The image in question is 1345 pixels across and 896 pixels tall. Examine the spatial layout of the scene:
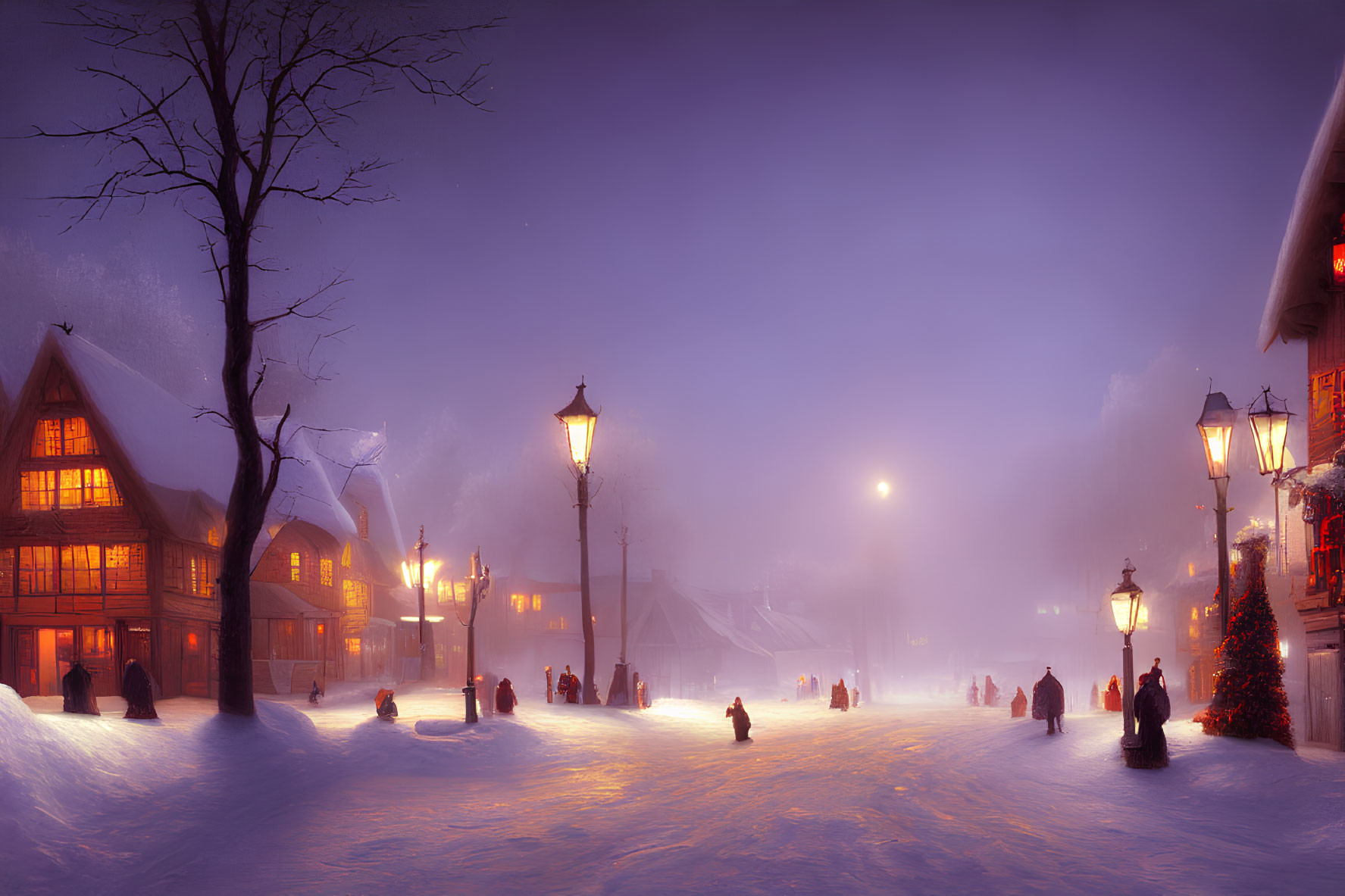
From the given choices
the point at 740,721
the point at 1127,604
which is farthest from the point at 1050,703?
the point at 740,721

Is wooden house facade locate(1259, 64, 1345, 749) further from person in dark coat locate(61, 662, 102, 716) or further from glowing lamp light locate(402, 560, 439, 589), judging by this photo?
glowing lamp light locate(402, 560, 439, 589)

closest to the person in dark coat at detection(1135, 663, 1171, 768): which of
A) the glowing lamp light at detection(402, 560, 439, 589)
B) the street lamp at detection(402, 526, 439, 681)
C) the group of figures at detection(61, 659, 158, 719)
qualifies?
the group of figures at detection(61, 659, 158, 719)

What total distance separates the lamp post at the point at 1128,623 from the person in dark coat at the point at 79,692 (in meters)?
17.6

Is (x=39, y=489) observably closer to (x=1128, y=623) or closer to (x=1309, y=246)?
(x=1128, y=623)

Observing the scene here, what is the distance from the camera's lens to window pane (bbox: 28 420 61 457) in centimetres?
2752

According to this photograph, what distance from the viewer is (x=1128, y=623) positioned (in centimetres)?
1582

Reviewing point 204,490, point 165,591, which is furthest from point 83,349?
point 165,591

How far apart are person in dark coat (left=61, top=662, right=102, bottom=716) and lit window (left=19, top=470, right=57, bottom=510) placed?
13806 mm

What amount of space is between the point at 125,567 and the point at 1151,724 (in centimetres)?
2807

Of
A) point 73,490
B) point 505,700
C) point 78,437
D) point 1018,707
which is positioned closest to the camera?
point 505,700

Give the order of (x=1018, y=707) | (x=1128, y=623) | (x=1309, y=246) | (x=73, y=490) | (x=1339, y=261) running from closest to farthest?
1. (x=1128, y=623)
2. (x=1339, y=261)
3. (x=1309, y=246)
4. (x=73, y=490)
5. (x=1018, y=707)

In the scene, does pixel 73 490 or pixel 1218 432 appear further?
pixel 73 490

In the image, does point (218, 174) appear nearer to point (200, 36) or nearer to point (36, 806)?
point (200, 36)

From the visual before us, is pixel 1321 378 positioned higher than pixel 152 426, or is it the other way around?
pixel 152 426
